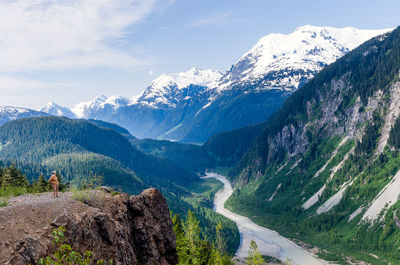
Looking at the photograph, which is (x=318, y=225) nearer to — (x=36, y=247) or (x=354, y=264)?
(x=354, y=264)

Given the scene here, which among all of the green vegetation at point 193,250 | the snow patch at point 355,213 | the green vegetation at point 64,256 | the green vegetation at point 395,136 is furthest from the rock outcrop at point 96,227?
the green vegetation at point 395,136

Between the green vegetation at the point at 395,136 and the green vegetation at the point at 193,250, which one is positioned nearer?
the green vegetation at the point at 193,250

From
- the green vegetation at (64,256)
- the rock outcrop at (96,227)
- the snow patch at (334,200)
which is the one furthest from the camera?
the snow patch at (334,200)

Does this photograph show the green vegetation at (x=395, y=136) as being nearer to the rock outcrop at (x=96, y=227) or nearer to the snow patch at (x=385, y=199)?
the snow patch at (x=385, y=199)

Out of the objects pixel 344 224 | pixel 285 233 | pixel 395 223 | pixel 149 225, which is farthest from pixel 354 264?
pixel 149 225

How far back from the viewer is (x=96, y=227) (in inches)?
1191

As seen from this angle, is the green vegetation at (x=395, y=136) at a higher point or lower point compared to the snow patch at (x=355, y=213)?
higher

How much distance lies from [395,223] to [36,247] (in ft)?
521

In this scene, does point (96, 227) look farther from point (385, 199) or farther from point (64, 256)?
point (385, 199)

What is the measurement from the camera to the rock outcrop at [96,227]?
74.5 ft

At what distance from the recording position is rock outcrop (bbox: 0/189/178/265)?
894 inches

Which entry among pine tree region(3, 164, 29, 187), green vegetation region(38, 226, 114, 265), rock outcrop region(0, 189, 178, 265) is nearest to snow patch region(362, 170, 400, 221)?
rock outcrop region(0, 189, 178, 265)

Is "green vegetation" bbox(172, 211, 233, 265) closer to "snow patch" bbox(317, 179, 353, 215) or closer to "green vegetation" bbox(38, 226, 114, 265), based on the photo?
"green vegetation" bbox(38, 226, 114, 265)

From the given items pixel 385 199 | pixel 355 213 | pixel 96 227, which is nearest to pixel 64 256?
pixel 96 227
